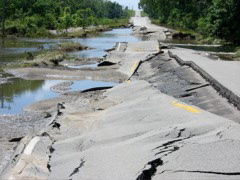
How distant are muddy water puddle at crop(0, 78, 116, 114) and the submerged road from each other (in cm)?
344

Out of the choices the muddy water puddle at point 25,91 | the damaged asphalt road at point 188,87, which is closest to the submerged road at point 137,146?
the damaged asphalt road at point 188,87

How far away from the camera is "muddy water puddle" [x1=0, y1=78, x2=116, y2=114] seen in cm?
1259

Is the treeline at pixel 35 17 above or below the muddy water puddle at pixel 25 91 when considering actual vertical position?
above

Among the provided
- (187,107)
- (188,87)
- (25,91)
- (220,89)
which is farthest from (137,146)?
(25,91)

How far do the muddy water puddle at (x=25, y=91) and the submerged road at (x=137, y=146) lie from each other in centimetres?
344

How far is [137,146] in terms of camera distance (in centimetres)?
612

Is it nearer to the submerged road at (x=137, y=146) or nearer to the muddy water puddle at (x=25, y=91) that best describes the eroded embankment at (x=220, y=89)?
the submerged road at (x=137, y=146)

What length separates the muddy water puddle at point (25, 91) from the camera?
12.6m

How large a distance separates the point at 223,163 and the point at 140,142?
158 cm

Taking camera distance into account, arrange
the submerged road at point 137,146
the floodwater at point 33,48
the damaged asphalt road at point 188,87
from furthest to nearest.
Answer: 1. the floodwater at point 33,48
2. the damaged asphalt road at point 188,87
3. the submerged road at point 137,146

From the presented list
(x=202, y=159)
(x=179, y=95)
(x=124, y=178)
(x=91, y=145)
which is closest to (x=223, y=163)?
(x=202, y=159)

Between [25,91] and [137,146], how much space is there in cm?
970

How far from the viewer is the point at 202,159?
205 inches

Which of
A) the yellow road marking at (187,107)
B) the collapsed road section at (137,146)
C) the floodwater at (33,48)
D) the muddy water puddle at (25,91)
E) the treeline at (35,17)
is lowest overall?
the muddy water puddle at (25,91)
